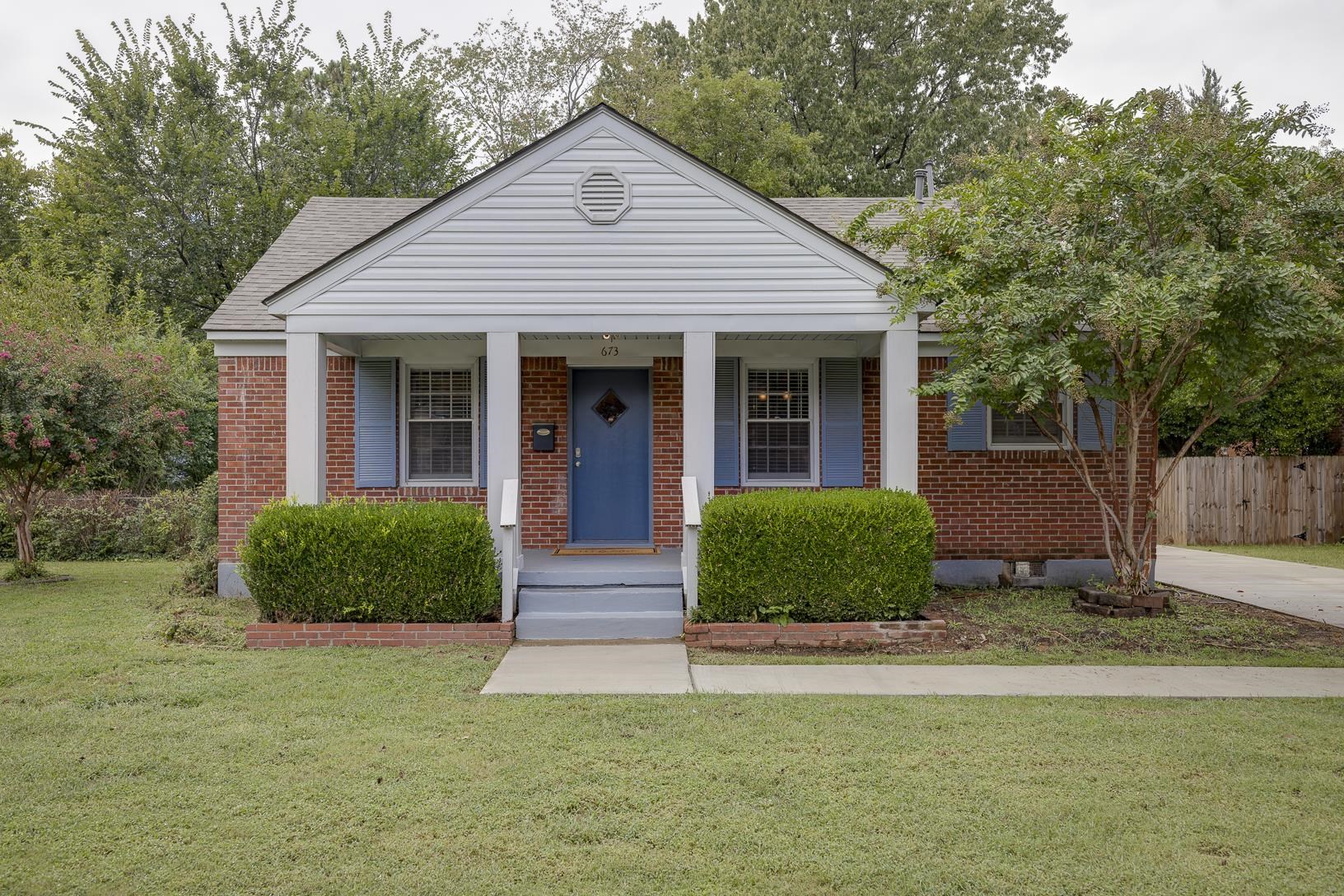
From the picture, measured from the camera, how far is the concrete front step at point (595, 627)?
26.6 feet

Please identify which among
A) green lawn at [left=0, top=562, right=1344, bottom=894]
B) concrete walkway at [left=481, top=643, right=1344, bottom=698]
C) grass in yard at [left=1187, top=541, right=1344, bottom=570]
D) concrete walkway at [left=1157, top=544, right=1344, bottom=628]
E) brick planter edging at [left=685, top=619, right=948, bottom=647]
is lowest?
grass in yard at [left=1187, top=541, right=1344, bottom=570]

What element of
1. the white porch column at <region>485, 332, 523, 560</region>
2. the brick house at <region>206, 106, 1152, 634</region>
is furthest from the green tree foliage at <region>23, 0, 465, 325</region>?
the white porch column at <region>485, 332, 523, 560</region>

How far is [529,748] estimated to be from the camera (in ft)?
16.2

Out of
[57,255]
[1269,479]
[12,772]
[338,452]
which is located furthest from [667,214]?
[57,255]

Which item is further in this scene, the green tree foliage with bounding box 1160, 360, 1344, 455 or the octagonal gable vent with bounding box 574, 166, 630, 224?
the green tree foliage with bounding box 1160, 360, 1344, 455

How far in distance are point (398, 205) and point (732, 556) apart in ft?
27.7

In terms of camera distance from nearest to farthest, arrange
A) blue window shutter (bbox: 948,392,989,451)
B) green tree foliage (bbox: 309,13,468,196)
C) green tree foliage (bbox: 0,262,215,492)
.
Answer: blue window shutter (bbox: 948,392,989,451) < green tree foliage (bbox: 0,262,215,492) < green tree foliage (bbox: 309,13,468,196)

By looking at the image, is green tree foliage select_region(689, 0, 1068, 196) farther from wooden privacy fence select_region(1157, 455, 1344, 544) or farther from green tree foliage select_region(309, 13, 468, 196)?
wooden privacy fence select_region(1157, 455, 1344, 544)

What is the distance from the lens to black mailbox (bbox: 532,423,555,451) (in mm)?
10430

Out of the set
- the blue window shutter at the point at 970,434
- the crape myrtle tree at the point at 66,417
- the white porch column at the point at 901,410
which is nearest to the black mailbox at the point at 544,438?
the white porch column at the point at 901,410

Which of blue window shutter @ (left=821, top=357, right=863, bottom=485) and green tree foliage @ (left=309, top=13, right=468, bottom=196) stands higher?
green tree foliage @ (left=309, top=13, right=468, bottom=196)

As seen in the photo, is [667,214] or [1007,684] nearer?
[1007,684]

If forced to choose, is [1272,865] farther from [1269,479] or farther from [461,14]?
[461,14]

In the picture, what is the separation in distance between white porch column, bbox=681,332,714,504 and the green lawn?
120 inches
